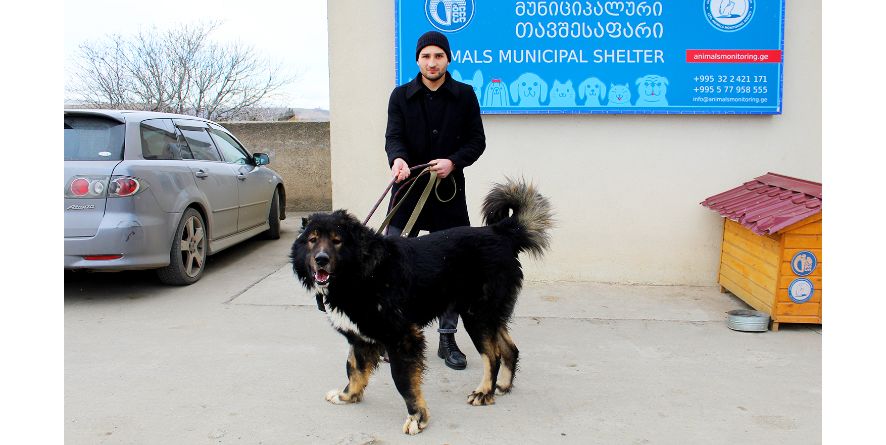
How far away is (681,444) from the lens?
3.43 meters

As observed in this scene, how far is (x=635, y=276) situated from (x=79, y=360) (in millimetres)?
5048

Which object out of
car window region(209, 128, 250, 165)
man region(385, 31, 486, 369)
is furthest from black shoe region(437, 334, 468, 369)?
car window region(209, 128, 250, 165)

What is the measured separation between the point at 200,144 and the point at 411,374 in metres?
5.19

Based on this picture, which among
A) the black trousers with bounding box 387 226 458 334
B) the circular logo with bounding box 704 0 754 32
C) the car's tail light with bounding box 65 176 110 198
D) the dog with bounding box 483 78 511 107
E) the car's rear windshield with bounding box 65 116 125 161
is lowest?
the black trousers with bounding box 387 226 458 334

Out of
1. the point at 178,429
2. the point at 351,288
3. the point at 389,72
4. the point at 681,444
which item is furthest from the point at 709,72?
the point at 178,429

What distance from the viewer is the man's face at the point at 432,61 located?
14.2 feet

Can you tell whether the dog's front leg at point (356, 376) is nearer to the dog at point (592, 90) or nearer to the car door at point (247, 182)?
the dog at point (592, 90)

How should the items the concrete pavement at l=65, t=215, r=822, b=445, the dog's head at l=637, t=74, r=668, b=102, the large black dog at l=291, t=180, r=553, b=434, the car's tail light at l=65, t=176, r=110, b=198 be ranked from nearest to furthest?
the large black dog at l=291, t=180, r=553, b=434 < the concrete pavement at l=65, t=215, r=822, b=445 < the car's tail light at l=65, t=176, r=110, b=198 < the dog's head at l=637, t=74, r=668, b=102

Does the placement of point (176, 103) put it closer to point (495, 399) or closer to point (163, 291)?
point (163, 291)

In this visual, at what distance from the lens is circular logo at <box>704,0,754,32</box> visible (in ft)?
21.0

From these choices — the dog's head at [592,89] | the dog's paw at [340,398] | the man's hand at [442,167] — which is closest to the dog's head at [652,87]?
the dog's head at [592,89]

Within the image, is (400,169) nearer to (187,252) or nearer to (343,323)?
(343,323)

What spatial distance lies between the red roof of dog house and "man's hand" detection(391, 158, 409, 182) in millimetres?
2865

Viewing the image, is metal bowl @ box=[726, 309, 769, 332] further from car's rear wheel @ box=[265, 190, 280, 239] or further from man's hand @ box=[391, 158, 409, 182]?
car's rear wheel @ box=[265, 190, 280, 239]
